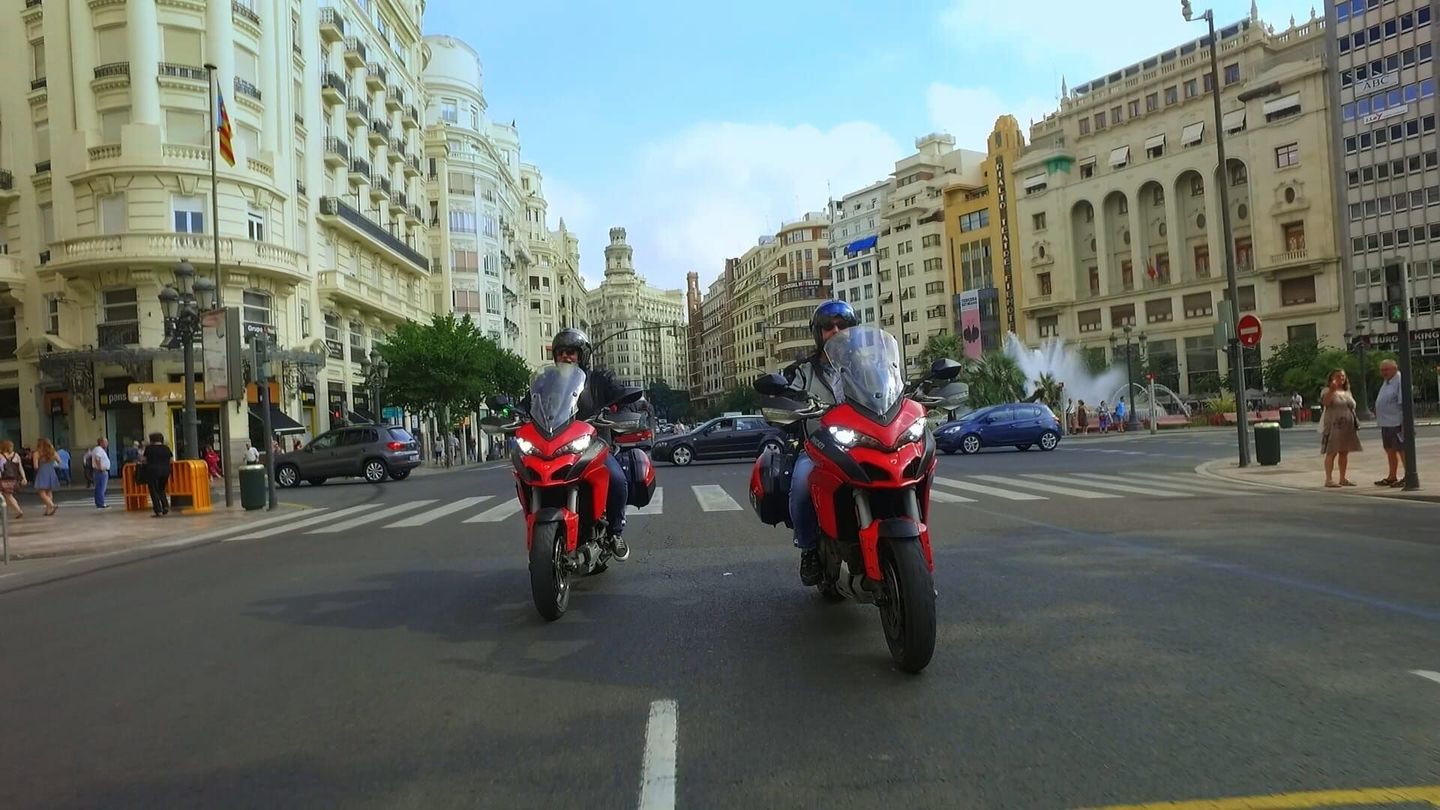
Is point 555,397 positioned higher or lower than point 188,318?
lower

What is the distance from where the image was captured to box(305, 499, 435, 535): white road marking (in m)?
12.9

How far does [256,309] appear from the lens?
112 ft

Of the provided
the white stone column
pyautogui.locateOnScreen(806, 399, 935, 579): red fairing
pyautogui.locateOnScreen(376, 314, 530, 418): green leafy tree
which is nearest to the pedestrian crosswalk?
pyautogui.locateOnScreen(806, 399, 935, 579): red fairing

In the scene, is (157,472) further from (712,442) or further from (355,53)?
(355,53)

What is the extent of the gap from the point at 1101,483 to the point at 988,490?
1.94 meters

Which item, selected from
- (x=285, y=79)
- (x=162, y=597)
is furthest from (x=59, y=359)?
(x=162, y=597)

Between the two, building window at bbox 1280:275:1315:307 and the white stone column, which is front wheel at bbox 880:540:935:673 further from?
building window at bbox 1280:275:1315:307

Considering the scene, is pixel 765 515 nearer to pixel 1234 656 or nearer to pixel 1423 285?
pixel 1234 656

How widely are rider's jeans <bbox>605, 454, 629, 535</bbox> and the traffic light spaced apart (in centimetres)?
1022

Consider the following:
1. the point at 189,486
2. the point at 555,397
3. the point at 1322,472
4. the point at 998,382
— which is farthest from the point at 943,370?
the point at 998,382

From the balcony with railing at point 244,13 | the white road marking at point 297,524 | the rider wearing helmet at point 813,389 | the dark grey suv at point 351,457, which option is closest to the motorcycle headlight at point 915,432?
the rider wearing helmet at point 813,389

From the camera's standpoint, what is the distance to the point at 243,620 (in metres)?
6.50

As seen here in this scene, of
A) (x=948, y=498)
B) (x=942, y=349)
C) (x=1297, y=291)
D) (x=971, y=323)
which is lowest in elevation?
(x=948, y=498)

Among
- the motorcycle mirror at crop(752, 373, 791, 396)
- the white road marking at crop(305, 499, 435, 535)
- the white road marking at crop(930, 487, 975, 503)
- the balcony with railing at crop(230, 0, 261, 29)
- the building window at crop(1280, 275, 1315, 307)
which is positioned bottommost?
the white road marking at crop(930, 487, 975, 503)
